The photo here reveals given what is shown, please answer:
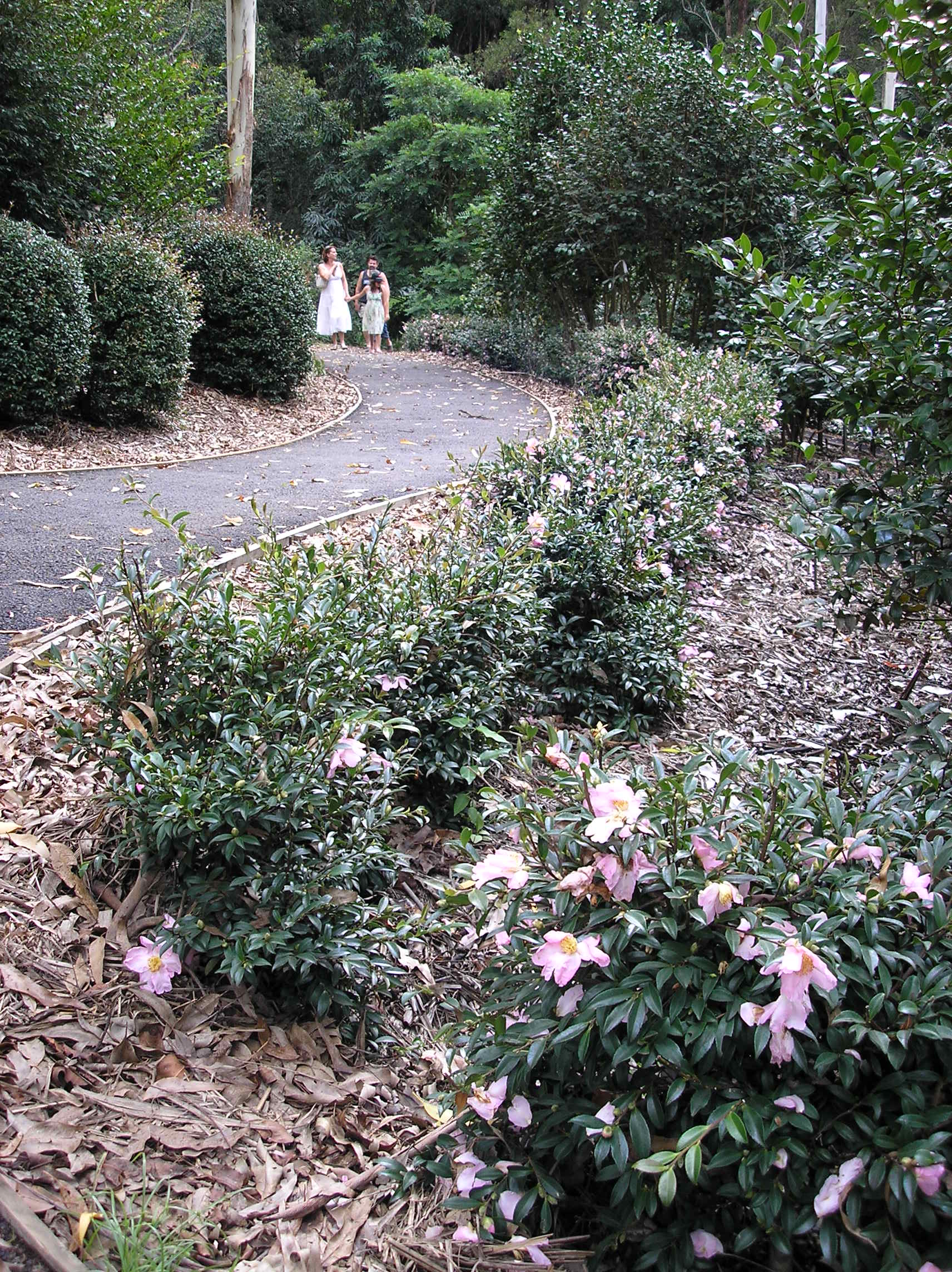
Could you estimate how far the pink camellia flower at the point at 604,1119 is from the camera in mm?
1511

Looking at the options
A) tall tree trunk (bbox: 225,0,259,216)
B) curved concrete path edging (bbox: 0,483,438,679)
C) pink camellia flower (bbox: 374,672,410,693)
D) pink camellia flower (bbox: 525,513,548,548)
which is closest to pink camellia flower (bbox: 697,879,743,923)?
pink camellia flower (bbox: 374,672,410,693)

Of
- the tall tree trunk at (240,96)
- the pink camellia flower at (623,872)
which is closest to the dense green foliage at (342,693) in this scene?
the pink camellia flower at (623,872)

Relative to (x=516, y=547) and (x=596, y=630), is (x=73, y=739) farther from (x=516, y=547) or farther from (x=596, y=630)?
(x=596, y=630)

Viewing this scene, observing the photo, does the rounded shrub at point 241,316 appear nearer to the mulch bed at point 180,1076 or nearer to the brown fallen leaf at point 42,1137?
the mulch bed at point 180,1076

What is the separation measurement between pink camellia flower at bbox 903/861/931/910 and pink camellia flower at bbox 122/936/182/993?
1556 millimetres

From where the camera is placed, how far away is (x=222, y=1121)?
197 cm

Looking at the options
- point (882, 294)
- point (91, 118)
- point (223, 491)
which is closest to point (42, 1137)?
point (882, 294)

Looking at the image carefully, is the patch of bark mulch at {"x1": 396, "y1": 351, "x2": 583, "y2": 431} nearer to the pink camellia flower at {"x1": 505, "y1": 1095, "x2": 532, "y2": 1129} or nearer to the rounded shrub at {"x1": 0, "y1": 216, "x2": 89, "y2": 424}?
the rounded shrub at {"x1": 0, "y1": 216, "x2": 89, "y2": 424}

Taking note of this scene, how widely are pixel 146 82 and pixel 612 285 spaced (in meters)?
6.73

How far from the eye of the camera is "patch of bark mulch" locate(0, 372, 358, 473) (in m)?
6.94

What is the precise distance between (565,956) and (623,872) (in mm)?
172

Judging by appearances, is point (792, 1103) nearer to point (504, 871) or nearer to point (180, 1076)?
point (504, 871)

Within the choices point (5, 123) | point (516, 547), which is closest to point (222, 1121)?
point (516, 547)

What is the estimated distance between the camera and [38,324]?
7.07 m
